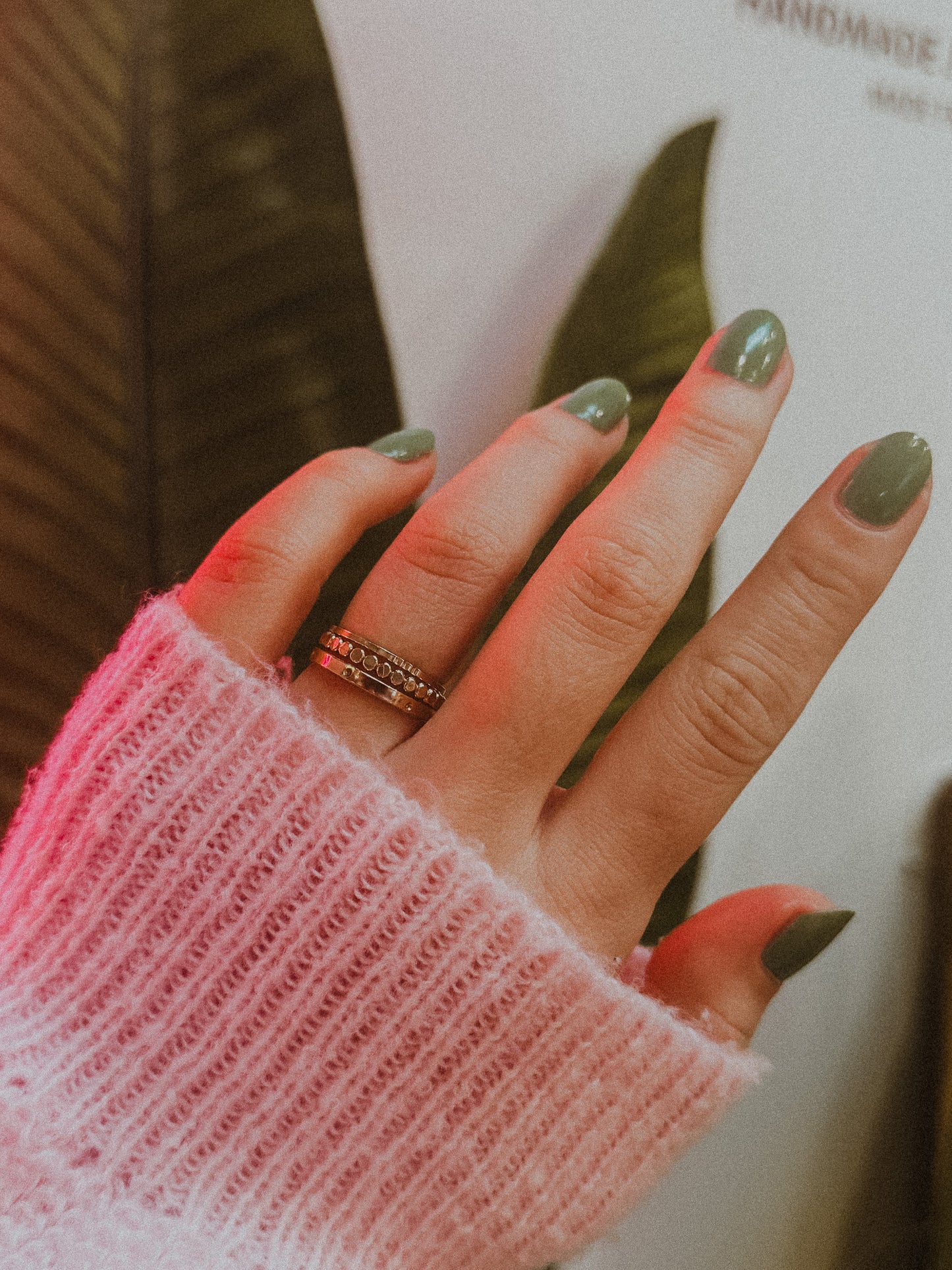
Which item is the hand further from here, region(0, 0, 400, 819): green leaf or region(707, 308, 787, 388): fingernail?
region(0, 0, 400, 819): green leaf

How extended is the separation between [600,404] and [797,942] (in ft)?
0.95

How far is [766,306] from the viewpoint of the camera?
508mm

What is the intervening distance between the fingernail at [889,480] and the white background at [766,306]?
0.14 m

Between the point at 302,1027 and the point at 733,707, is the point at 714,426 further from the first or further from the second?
the point at 302,1027

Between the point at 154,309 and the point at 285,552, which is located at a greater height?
the point at 154,309

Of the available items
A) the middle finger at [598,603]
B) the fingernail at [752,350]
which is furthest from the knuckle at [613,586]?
the fingernail at [752,350]

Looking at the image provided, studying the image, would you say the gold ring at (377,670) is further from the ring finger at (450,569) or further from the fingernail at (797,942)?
the fingernail at (797,942)

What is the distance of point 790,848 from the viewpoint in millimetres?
519

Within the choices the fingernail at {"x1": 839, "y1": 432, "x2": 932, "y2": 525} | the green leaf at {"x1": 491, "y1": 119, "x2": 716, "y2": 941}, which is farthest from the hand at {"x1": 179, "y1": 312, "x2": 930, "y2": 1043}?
the green leaf at {"x1": 491, "y1": 119, "x2": 716, "y2": 941}

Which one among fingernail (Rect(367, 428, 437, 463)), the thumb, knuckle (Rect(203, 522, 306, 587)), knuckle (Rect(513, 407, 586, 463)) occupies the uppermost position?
knuckle (Rect(513, 407, 586, 463))

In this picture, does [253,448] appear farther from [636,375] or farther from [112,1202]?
[112,1202]

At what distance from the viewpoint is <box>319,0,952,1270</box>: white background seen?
0.48 metres

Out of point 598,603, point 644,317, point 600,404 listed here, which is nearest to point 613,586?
point 598,603

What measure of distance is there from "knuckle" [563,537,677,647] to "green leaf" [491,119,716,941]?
0.40ft
